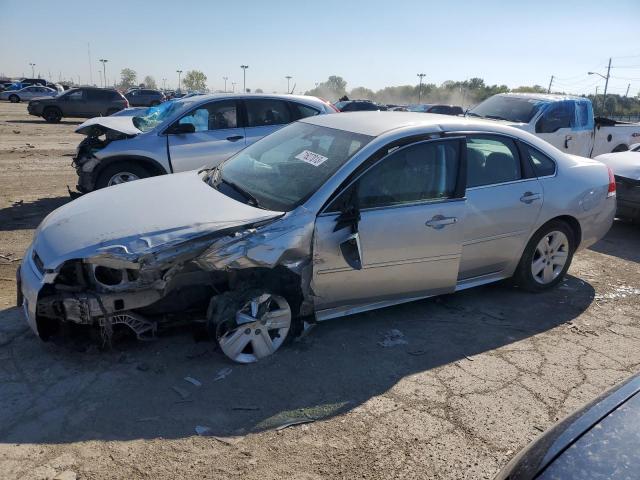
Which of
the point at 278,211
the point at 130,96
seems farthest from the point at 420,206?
the point at 130,96

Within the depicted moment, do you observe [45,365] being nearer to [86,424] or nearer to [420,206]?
[86,424]

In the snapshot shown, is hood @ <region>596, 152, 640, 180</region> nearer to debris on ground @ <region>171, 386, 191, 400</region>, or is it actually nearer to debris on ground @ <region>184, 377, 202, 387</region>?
debris on ground @ <region>184, 377, 202, 387</region>

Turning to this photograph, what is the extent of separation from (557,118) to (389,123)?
22.0ft

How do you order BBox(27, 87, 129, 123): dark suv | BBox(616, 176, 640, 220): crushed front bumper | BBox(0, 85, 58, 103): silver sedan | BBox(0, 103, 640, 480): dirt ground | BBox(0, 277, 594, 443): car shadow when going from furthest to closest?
BBox(0, 85, 58, 103): silver sedan
BBox(27, 87, 129, 123): dark suv
BBox(616, 176, 640, 220): crushed front bumper
BBox(0, 277, 594, 443): car shadow
BBox(0, 103, 640, 480): dirt ground

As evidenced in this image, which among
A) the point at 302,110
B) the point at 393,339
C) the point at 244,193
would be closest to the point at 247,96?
the point at 302,110

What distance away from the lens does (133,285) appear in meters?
3.28

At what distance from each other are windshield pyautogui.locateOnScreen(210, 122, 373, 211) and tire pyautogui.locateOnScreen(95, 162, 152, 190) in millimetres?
3060

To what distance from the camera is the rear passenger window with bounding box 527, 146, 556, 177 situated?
4.71 meters

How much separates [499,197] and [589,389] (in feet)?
5.50

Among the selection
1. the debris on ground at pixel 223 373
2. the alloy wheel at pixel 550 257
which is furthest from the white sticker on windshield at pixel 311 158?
the alloy wheel at pixel 550 257

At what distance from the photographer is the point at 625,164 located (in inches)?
295

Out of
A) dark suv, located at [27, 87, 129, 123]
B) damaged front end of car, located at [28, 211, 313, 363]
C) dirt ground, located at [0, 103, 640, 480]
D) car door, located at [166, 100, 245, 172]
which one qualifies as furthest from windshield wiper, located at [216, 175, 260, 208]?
dark suv, located at [27, 87, 129, 123]

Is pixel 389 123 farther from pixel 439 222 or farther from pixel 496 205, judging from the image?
pixel 496 205

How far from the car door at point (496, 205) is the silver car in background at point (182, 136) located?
12.9 feet
